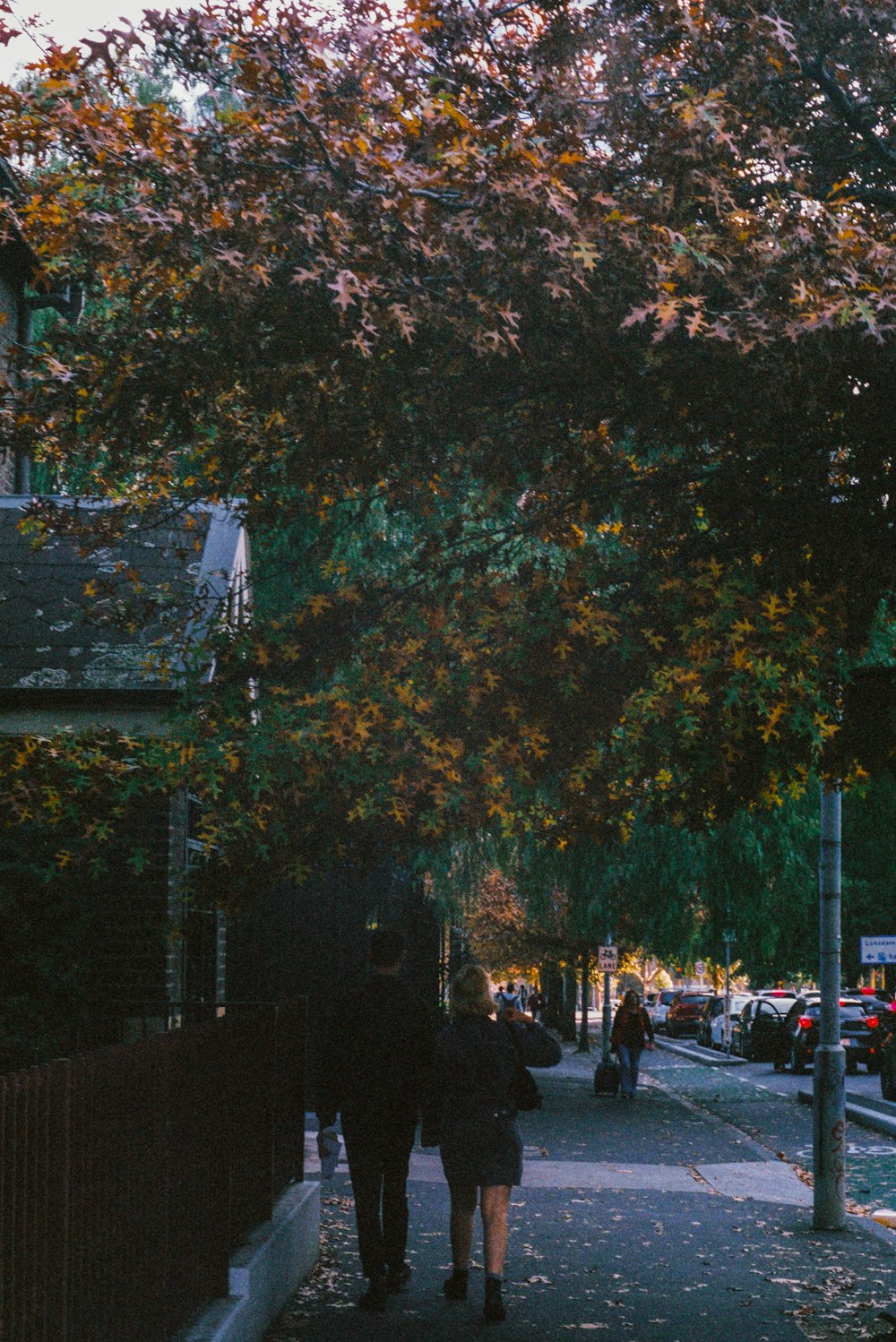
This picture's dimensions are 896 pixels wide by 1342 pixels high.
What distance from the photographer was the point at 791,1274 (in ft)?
32.7

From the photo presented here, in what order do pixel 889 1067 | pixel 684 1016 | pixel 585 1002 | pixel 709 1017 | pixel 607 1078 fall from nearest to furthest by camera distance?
pixel 889 1067 < pixel 607 1078 < pixel 585 1002 < pixel 709 1017 < pixel 684 1016

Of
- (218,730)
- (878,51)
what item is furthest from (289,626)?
(878,51)

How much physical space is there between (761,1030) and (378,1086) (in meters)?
32.8

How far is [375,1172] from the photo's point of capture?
797 cm

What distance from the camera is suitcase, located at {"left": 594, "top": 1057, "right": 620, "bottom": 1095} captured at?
26609mm

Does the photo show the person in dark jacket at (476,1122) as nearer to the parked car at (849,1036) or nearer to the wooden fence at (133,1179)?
the wooden fence at (133,1179)

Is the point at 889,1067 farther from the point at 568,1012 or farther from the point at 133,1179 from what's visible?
the point at 568,1012

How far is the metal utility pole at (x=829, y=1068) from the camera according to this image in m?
11.9

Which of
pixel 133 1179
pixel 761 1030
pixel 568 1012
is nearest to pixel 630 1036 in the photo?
pixel 761 1030

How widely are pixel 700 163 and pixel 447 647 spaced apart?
8.59ft

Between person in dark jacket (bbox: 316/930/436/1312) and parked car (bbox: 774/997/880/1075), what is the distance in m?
26.6

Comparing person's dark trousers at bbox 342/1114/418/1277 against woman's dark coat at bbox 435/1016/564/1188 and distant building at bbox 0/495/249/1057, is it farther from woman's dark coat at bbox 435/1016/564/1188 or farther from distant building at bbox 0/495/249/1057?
distant building at bbox 0/495/249/1057

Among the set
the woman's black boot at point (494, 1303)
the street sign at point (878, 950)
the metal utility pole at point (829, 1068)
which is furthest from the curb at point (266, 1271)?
the street sign at point (878, 950)

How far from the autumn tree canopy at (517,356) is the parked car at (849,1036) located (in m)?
26.4
